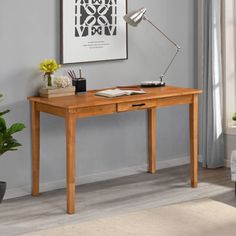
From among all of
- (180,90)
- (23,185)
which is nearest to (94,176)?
(23,185)

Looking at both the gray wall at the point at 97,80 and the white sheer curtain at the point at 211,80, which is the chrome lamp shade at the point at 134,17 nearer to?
the gray wall at the point at 97,80

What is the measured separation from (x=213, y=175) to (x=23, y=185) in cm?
164

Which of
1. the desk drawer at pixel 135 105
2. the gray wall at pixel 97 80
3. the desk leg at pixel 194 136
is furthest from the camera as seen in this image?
the desk leg at pixel 194 136

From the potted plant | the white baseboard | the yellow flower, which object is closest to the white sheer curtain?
the white baseboard

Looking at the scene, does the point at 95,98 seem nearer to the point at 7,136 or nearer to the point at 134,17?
the point at 7,136

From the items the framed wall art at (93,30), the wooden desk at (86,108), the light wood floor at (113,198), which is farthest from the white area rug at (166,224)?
the framed wall art at (93,30)

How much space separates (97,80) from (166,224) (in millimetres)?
1475

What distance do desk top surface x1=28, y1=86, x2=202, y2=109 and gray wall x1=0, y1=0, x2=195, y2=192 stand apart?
23 centimetres

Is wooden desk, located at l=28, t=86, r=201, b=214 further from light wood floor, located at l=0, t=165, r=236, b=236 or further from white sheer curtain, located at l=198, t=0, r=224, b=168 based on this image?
white sheer curtain, located at l=198, t=0, r=224, b=168

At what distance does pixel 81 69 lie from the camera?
17.2 feet

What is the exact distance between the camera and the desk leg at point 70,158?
4547 millimetres

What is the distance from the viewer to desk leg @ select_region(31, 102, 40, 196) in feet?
16.3

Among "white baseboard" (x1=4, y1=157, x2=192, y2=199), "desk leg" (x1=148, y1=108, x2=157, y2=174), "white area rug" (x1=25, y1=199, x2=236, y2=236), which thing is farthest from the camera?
"desk leg" (x1=148, y1=108, x2=157, y2=174)

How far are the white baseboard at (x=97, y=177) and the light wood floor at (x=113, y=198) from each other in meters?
0.06
